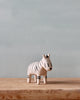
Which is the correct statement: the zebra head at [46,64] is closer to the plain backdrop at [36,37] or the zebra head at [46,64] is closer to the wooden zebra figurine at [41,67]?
the wooden zebra figurine at [41,67]

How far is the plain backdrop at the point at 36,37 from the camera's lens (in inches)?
47.6

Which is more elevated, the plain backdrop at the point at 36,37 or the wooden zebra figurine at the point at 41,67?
the plain backdrop at the point at 36,37

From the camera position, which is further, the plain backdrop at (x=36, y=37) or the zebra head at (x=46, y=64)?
the plain backdrop at (x=36, y=37)

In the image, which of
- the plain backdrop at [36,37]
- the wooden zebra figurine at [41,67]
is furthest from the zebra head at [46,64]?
the plain backdrop at [36,37]

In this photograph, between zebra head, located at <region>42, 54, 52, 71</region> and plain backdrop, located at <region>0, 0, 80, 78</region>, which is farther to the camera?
plain backdrop, located at <region>0, 0, 80, 78</region>

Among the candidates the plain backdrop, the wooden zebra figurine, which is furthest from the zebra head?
the plain backdrop

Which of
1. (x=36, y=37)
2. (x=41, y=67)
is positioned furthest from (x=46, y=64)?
(x=36, y=37)

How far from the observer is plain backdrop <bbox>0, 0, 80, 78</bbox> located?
1209 mm

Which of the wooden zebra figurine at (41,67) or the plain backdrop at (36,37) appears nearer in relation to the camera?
the wooden zebra figurine at (41,67)

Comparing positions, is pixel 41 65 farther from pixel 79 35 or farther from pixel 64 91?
pixel 79 35

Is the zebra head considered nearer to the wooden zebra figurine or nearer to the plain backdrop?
the wooden zebra figurine

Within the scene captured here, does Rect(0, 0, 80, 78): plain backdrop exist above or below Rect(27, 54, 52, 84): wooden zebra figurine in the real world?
above

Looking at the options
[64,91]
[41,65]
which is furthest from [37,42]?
[64,91]

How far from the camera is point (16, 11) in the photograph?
1.22 meters
